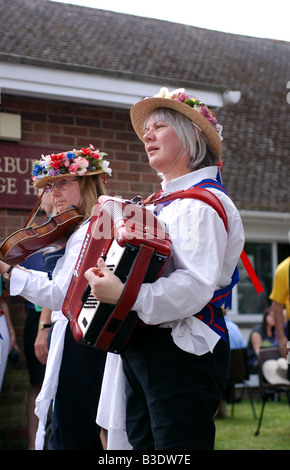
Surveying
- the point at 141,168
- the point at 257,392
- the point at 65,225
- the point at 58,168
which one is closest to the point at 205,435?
the point at 65,225

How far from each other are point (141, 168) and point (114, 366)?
3.60 meters

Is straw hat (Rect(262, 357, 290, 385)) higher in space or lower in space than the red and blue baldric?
lower

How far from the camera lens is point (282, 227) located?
40.3ft

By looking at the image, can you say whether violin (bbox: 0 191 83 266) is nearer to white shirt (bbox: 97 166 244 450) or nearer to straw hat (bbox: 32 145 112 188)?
straw hat (bbox: 32 145 112 188)

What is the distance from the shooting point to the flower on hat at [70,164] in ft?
12.8

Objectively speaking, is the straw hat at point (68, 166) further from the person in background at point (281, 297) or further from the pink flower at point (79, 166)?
the person in background at point (281, 297)

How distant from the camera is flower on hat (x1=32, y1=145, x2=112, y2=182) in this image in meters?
3.89

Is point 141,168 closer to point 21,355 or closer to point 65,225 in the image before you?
point 21,355

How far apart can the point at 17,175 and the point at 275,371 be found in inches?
150

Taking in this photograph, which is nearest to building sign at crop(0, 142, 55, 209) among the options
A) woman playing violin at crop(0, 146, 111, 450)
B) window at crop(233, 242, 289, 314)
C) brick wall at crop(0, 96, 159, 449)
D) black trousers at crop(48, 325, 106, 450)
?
brick wall at crop(0, 96, 159, 449)

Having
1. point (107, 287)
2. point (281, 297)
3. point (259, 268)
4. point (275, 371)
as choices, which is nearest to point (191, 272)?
point (107, 287)

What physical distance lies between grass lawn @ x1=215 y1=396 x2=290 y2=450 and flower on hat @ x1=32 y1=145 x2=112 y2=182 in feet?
11.0

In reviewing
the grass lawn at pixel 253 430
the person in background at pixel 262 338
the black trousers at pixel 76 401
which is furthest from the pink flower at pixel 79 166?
the person in background at pixel 262 338

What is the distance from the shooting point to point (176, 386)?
2.35 m
